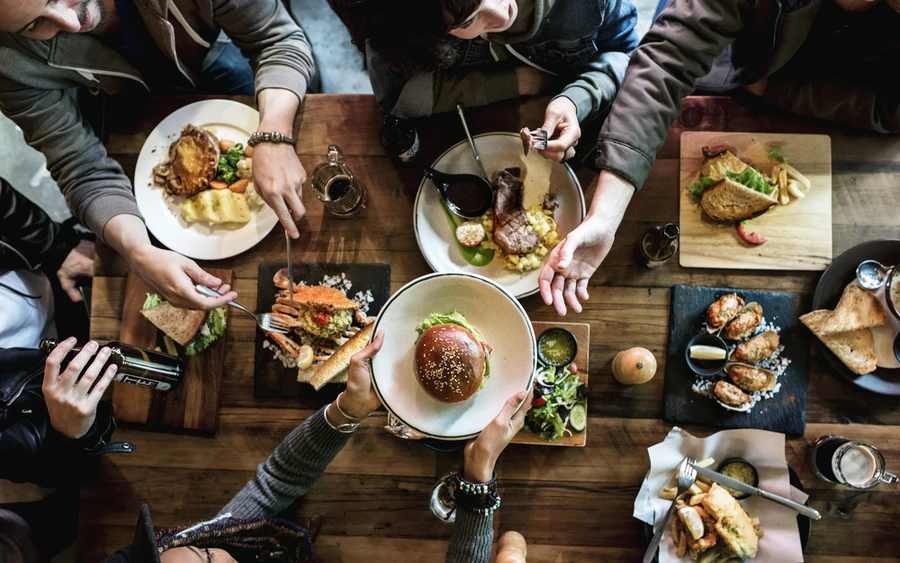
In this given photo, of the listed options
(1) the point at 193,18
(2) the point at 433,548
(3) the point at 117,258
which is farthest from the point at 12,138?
(2) the point at 433,548

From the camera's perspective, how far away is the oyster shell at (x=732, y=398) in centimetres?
192

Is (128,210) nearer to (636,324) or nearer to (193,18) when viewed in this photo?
(193,18)

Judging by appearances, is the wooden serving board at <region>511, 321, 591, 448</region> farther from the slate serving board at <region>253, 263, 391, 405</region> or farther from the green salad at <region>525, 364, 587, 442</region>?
the slate serving board at <region>253, 263, 391, 405</region>

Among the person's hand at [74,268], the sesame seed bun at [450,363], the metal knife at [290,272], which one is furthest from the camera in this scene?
the person's hand at [74,268]

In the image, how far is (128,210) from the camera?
2016 mm

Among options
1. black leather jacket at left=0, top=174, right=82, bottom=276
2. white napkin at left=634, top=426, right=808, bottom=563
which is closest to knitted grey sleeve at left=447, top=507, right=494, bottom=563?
white napkin at left=634, top=426, right=808, bottom=563

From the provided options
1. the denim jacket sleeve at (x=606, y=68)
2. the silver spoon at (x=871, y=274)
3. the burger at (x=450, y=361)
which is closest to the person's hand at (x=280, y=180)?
the burger at (x=450, y=361)

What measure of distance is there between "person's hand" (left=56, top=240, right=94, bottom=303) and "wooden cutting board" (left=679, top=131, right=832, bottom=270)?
9.11 feet

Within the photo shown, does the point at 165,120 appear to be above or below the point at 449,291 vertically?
above

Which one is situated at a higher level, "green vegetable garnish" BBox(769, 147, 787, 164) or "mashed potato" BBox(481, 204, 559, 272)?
"green vegetable garnish" BBox(769, 147, 787, 164)

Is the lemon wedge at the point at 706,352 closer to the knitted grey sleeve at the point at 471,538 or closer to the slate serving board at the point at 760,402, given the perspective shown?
the slate serving board at the point at 760,402

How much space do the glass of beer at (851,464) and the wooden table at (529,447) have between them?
0.07m

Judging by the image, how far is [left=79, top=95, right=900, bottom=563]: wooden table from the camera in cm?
195

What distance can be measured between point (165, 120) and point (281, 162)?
60 centimetres
